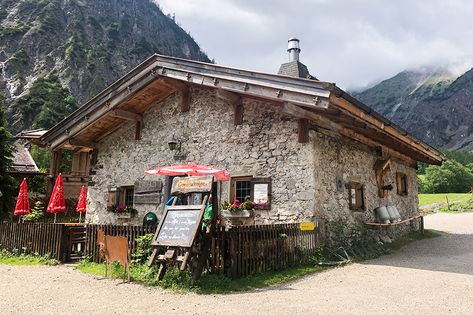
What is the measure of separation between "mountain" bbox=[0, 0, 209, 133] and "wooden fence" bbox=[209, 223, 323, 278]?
41.7m

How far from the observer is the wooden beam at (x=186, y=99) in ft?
36.4

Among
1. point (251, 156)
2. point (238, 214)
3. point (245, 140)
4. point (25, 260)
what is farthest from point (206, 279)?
point (25, 260)

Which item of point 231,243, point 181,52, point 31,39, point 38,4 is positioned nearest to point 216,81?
point 231,243

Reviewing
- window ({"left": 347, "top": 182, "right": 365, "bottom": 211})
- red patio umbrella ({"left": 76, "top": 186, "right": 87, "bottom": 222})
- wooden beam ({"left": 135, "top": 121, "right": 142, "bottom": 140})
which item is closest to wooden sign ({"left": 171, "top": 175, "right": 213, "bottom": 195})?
window ({"left": 347, "top": 182, "right": 365, "bottom": 211})

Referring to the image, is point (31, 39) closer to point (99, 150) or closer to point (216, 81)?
point (99, 150)

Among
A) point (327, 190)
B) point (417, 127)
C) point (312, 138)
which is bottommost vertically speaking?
point (327, 190)

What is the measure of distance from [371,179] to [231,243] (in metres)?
6.61

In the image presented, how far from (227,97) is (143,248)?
4.51 m

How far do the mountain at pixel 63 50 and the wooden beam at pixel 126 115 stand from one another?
35.6m

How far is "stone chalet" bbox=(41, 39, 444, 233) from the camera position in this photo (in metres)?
8.64

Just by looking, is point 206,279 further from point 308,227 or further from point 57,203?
point 57,203

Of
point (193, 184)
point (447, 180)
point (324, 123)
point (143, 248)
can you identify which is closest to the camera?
point (193, 184)

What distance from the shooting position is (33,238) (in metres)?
9.20

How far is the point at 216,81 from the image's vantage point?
9172 millimetres
